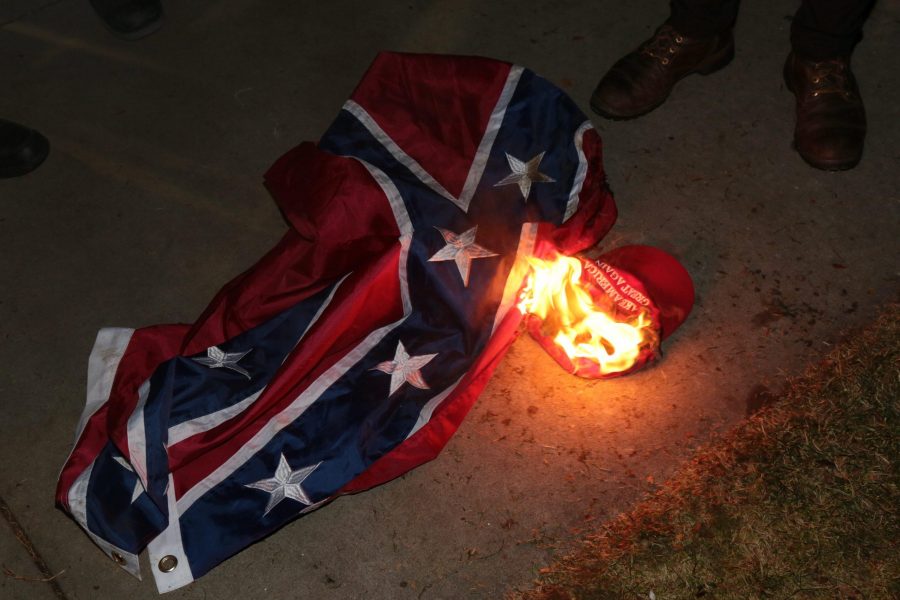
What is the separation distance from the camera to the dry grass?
181 cm

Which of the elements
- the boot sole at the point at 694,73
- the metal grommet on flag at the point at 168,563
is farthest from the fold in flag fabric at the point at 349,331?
the boot sole at the point at 694,73

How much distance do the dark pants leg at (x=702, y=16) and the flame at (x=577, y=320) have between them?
37.3 inches

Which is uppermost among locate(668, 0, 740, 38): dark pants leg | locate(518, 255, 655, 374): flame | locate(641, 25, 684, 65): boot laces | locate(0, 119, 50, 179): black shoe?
locate(668, 0, 740, 38): dark pants leg

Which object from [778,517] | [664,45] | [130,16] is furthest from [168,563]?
[664,45]

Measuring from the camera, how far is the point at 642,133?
254 cm

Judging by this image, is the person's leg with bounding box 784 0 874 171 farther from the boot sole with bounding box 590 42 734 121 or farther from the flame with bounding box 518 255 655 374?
the flame with bounding box 518 255 655 374

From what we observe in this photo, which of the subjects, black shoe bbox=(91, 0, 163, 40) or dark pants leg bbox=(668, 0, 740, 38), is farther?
black shoe bbox=(91, 0, 163, 40)

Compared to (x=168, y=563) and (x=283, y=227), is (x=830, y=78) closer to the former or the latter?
(x=283, y=227)

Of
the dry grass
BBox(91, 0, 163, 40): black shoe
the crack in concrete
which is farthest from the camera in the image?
BBox(91, 0, 163, 40): black shoe

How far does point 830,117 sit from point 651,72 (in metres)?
0.57

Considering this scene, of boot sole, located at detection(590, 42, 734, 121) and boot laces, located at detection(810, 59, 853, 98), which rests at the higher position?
boot laces, located at detection(810, 59, 853, 98)

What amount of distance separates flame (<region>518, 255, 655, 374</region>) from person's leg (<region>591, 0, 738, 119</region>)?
731 millimetres

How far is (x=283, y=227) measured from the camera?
96.3 inches

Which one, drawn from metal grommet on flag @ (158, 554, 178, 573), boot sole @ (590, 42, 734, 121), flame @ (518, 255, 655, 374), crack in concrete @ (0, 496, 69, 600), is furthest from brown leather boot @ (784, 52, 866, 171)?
crack in concrete @ (0, 496, 69, 600)
